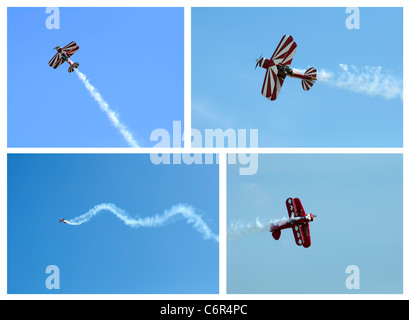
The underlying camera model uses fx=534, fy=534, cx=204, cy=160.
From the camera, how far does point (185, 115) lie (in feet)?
45.5

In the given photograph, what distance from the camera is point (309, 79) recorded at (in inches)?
595

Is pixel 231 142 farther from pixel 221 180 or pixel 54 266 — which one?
pixel 54 266

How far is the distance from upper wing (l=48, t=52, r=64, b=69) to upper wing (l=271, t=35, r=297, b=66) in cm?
673

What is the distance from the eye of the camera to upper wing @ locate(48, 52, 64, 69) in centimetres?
1684

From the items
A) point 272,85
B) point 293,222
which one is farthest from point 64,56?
point 293,222

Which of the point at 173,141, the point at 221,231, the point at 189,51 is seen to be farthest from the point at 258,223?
the point at 189,51

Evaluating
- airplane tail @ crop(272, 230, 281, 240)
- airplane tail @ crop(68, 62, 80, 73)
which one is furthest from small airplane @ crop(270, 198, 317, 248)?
airplane tail @ crop(68, 62, 80, 73)

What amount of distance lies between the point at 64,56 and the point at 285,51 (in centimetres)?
702

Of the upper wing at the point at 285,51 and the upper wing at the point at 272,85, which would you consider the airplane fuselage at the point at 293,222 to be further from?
the upper wing at the point at 285,51

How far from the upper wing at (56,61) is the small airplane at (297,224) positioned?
829 cm

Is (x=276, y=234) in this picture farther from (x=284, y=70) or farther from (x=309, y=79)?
(x=284, y=70)

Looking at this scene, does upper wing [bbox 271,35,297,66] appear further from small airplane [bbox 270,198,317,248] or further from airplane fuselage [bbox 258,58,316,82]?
small airplane [bbox 270,198,317,248]
